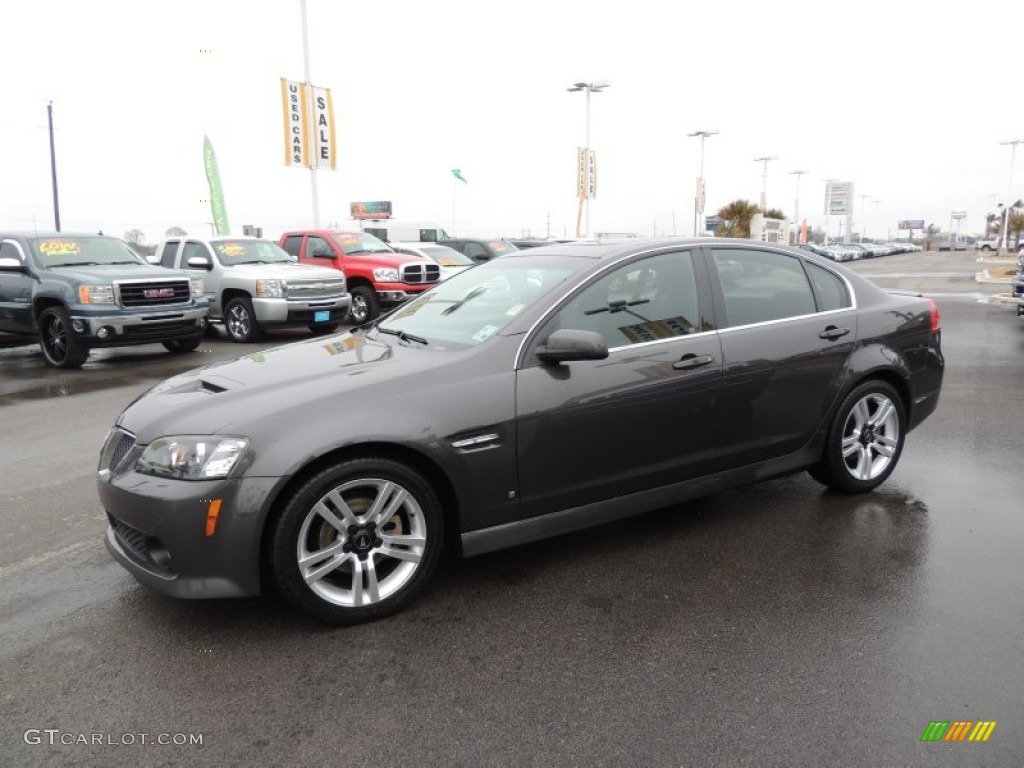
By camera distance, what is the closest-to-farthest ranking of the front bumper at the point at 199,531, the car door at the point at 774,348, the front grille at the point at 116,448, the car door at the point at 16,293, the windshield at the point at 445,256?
the front bumper at the point at 199,531, the front grille at the point at 116,448, the car door at the point at 774,348, the car door at the point at 16,293, the windshield at the point at 445,256

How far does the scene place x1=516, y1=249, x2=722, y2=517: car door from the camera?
346 centimetres

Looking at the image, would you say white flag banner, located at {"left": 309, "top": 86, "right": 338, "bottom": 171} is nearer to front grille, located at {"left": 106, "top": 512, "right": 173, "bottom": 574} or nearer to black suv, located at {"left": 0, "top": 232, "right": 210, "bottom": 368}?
black suv, located at {"left": 0, "top": 232, "right": 210, "bottom": 368}

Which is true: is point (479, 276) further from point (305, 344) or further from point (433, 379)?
point (433, 379)

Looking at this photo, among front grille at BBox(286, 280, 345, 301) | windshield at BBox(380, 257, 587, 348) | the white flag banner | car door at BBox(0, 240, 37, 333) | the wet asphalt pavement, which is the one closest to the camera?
the wet asphalt pavement

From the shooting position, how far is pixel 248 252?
46.0 ft

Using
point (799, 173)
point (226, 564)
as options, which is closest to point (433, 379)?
point (226, 564)

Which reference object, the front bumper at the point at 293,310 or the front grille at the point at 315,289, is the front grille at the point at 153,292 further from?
the front grille at the point at 315,289

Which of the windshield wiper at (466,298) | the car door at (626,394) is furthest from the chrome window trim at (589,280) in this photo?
the windshield wiper at (466,298)

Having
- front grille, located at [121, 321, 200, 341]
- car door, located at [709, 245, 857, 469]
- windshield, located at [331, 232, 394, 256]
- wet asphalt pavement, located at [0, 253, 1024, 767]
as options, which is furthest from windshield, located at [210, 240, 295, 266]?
car door, located at [709, 245, 857, 469]

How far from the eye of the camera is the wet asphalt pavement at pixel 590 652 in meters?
2.46

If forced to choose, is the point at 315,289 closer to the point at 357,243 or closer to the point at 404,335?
the point at 357,243

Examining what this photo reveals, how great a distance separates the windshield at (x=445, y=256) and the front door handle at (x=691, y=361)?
1434 cm

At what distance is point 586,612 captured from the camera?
3.30 metres

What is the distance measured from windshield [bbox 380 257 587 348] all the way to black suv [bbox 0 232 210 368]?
714 centimetres
